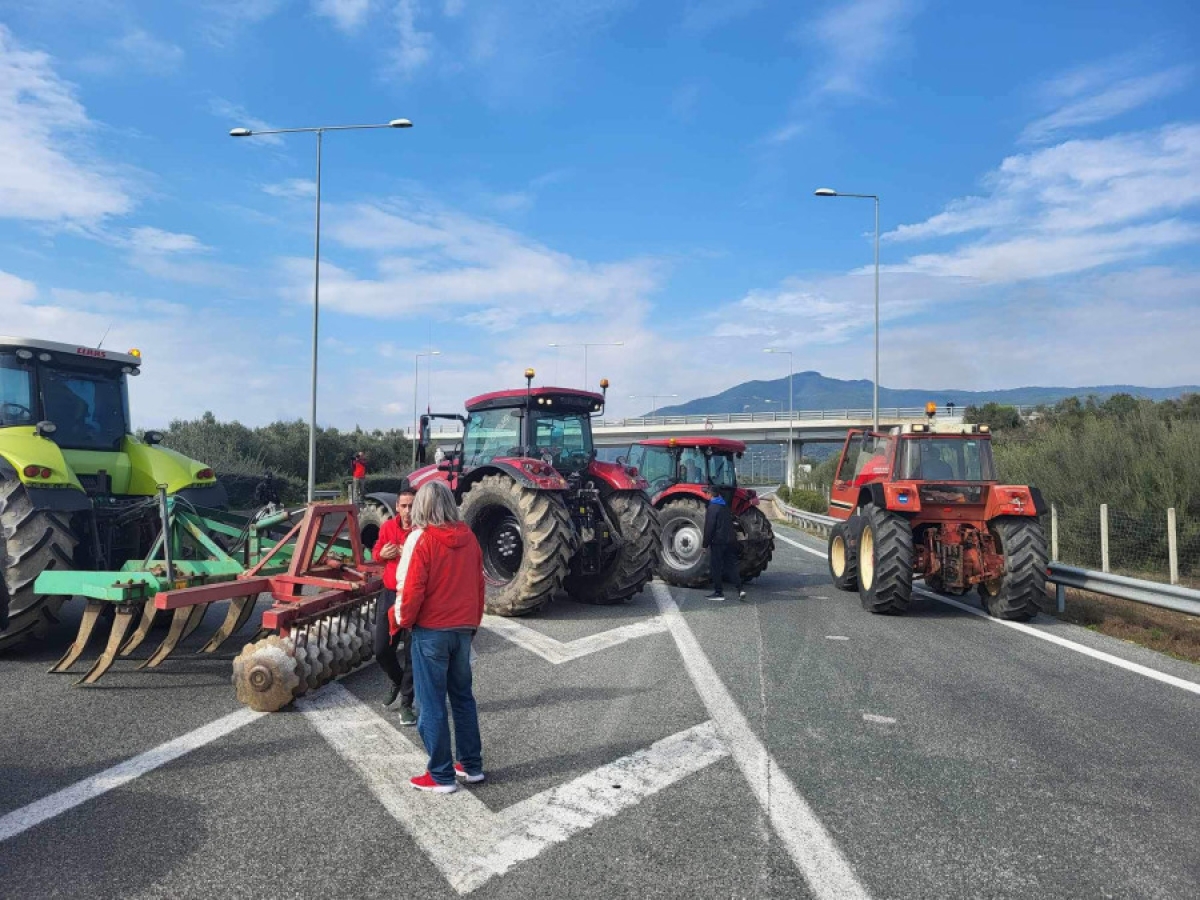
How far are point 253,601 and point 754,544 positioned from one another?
24.5ft

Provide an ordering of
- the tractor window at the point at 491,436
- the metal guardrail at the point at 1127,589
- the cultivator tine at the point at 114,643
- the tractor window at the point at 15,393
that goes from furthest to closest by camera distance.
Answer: the tractor window at the point at 491,436 < the metal guardrail at the point at 1127,589 < the tractor window at the point at 15,393 < the cultivator tine at the point at 114,643

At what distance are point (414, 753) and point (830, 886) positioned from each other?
2473 millimetres

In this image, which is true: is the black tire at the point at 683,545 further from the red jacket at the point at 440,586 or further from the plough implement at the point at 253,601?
the red jacket at the point at 440,586

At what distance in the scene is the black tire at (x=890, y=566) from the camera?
380 inches

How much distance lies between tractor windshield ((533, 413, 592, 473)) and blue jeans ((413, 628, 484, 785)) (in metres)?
6.15

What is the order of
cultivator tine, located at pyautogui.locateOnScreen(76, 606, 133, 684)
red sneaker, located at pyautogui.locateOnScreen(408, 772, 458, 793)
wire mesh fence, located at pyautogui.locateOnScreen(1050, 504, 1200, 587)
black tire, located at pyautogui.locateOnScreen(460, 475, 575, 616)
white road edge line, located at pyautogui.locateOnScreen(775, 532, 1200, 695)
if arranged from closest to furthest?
1. red sneaker, located at pyautogui.locateOnScreen(408, 772, 458, 793)
2. cultivator tine, located at pyautogui.locateOnScreen(76, 606, 133, 684)
3. white road edge line, located at pyautogui.locateOnScreen(775, 532, 1200, 695)
4. black tire, located at pyautogui.locateOnScreen(460, 475, 575, 616)
5. wire mesh fence, located at pyautogui.locateOnScreen(1050, 504, 1200, 587)

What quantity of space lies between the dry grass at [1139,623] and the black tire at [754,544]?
392 centimetres

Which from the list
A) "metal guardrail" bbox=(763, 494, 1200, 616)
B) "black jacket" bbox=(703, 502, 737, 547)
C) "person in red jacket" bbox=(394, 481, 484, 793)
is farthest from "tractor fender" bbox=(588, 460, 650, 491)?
"person in red jacket" bbox=(394, 481, 484, 793)

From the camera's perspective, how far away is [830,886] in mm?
3301

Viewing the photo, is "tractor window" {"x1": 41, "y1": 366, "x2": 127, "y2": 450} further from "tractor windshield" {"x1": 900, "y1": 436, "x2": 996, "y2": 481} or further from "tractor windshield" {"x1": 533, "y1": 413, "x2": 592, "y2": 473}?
"tractor windshield" {"x1": 900, "y1": 436, "x2": 996, "y2": 481}

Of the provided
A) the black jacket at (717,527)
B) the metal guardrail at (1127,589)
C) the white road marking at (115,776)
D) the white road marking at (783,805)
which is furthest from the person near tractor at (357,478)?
the metal guardrail at (1127,589)

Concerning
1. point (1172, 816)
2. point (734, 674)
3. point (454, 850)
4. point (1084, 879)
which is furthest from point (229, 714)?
point (1172, 816)

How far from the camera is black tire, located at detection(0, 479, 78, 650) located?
20.8 ft

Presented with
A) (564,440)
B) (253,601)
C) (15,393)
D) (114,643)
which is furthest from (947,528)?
(15,393)
